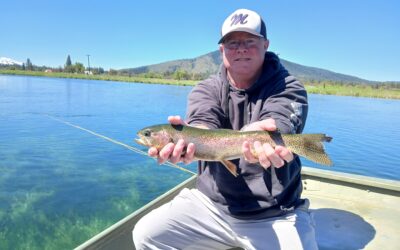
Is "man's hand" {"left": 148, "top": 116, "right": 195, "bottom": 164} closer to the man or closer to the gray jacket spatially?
the man

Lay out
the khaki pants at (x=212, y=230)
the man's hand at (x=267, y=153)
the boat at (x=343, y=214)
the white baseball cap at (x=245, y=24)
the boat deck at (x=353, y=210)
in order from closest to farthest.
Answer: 1. the man's hand at (x=267, y=153)
2. the khaki pants at (x=212, y=230)
3. the white baseball cap at (x=245, y=24)
4. the boat at (x=343, y=214)
5. the boat deck at (x=353, y=210)

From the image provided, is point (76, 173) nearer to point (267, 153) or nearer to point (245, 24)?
point (245, 24)

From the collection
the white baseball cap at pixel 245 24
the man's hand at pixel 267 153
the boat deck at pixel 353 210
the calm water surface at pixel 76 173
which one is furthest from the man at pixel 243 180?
the calm water surface at pixel 76 173

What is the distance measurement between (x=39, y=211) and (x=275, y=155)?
8.90m

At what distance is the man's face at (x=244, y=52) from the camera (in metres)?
3.74

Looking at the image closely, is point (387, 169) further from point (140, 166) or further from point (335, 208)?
point (335, 208)

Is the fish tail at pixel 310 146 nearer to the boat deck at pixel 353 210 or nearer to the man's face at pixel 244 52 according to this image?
the man's face at pixel 244 52

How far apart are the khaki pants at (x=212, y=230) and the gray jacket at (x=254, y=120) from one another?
0.37ft

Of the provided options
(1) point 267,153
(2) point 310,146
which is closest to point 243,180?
(1) point 267,153

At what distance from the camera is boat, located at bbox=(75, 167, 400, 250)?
169 inches

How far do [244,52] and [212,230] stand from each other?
192 centimetres

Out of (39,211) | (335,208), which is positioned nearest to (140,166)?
(39,211)

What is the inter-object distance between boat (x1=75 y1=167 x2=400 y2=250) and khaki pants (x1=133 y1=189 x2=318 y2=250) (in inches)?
29.0

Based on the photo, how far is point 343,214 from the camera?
531 centimetres
